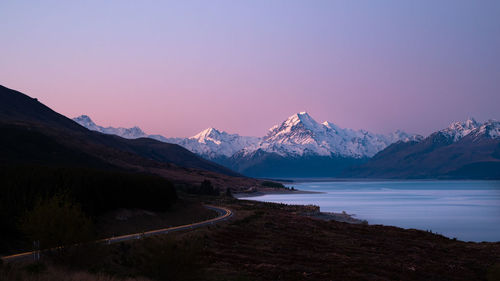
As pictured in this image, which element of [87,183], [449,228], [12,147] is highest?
[12,147]

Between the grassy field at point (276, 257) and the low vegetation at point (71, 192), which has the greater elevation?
the low vegetation at point (71, 192)

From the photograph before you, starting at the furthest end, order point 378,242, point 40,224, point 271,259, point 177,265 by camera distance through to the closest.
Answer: point 378,242 → point 271,259 → point 40,224 → point 177,265

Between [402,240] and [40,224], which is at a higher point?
[40,224]

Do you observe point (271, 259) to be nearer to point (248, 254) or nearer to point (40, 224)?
point (248, 254)

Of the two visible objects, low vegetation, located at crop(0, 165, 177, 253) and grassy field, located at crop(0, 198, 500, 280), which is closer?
grassy field, located at crop(0, 198, 500, 280)

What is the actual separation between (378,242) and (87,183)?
105 ft

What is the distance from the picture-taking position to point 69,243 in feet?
98.9

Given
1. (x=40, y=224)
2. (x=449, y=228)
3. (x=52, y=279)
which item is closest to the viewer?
(x=52, y=279)

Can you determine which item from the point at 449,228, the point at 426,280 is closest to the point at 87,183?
the point at 426,280

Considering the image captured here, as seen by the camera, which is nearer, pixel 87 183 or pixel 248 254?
pixel 248 254

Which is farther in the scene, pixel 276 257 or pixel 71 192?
pixel 71 192

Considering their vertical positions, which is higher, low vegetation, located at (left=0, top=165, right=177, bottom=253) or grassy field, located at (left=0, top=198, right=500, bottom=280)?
low vegetation, located at (left=0, top=165, right=177, bottom=253)

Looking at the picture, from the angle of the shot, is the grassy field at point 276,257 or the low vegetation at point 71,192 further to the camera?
the low vegetation at point 71,192

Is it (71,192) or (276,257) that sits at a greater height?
(71,192)
